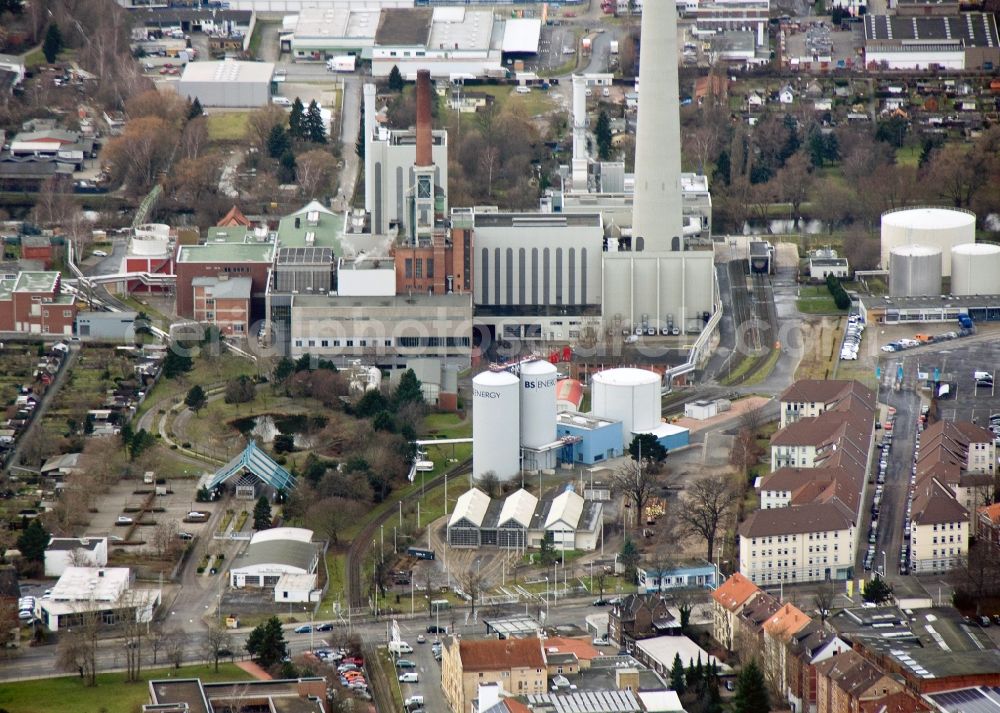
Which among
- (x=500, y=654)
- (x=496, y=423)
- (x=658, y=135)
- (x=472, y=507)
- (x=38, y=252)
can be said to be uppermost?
(x=658, y=135)

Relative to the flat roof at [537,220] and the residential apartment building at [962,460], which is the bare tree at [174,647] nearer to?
the residential apartment building at [962,460]

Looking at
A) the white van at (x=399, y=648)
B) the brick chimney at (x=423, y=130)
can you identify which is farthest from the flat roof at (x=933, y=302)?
the white van at (x=399, y=648)

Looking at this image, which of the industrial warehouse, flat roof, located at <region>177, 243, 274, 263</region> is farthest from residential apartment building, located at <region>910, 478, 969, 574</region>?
flat roof, located at <region>177, 243, 274, 263</region>

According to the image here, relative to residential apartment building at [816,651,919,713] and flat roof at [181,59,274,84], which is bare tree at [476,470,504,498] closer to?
residential apartment building at [816,651,919,713]

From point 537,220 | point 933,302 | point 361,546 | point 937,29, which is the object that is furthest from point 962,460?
point 937,29

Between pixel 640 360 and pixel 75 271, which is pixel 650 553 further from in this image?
pixel 75 271

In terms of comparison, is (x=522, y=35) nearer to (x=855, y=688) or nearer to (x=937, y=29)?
(x=937, y=29)

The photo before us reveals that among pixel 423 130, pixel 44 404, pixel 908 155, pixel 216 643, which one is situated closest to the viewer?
pixel 216 643
